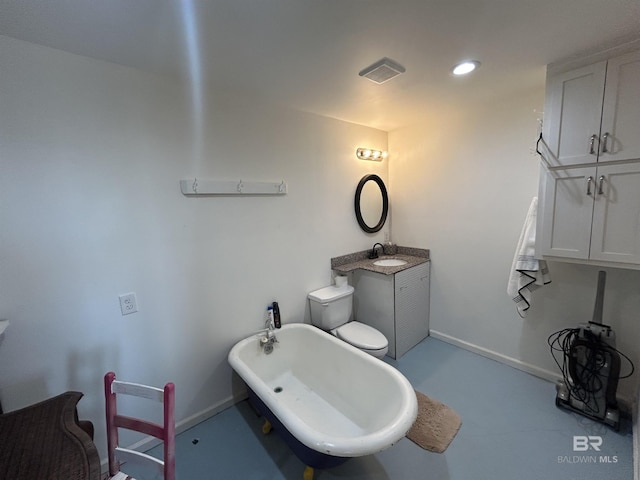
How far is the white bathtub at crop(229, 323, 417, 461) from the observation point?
3.92 feet

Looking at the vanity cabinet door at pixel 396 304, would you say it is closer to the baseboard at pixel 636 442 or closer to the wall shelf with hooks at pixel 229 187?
the wall shelf with hooks at pixel 229 187

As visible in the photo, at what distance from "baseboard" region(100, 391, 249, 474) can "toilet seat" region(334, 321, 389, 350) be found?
972 mm

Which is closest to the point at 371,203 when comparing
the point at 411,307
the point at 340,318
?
the point at 411,307

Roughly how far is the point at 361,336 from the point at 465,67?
85.8 inches

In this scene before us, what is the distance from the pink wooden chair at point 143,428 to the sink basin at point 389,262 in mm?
2164

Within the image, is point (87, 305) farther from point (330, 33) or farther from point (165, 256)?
point (330, 33)

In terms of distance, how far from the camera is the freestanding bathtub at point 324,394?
3.91ft

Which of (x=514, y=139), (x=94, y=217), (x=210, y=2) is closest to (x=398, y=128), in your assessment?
(x=514, y=139)

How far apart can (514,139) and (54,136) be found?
318 centimetres

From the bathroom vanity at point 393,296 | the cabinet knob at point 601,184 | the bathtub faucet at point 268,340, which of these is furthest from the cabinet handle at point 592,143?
the bathtub faucet at point 268,340

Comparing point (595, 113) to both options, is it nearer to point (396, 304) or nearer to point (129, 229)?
point (396, 304)

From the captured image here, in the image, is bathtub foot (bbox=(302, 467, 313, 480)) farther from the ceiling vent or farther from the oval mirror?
the ceiling vent

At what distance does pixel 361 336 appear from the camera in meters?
2.37

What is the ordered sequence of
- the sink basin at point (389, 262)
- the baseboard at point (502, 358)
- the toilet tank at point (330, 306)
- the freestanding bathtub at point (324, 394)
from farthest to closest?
the sink basin at point (389, 262)
the toilet tank at point (330, 306)
the baseboard at point (502, 358)
the freestanding bathtub at point (324, 394)
